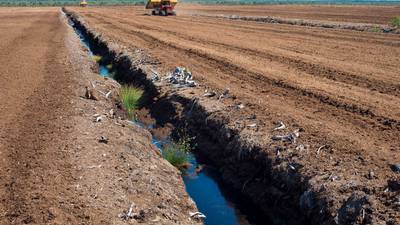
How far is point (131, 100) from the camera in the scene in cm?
1416

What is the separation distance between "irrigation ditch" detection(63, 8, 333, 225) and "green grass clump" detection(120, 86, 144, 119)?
31cm

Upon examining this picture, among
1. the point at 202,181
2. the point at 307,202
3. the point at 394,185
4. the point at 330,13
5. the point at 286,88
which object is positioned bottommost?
the point at 330,13

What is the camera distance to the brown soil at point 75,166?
22.3ft

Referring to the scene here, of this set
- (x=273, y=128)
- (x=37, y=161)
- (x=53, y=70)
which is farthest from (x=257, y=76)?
(x=37, y=161)

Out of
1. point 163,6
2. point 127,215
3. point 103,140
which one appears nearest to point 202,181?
point 103,140

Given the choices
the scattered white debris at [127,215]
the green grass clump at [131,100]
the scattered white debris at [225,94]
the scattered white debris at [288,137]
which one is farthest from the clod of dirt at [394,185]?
the green grass clump at [131,100]

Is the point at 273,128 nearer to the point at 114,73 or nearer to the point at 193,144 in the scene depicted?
the point at 193,144

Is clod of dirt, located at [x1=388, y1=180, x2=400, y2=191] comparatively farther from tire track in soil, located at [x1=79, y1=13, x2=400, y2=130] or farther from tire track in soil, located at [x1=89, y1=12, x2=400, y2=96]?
tire track in soil, located at [x1=89, y1=12, x2=400, y2=96]

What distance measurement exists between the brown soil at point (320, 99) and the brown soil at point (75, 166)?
2.09 metres

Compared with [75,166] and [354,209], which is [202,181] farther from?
[354,209]

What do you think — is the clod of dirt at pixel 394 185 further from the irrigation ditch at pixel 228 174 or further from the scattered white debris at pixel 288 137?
the scattered white debris at pixel 288 137

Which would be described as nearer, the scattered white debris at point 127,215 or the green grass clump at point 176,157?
the scattered white debris at point 127,215

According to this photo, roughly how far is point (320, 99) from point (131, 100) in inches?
203

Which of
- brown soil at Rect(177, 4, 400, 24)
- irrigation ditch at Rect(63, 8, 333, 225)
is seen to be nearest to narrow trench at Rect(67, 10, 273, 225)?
irrigation ditch at Rect(63, 8, 333, 225)
